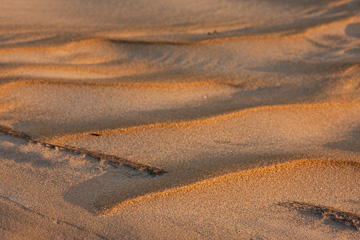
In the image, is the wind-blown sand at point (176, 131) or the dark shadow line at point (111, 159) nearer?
the wind-blown sand at point (176, 131)

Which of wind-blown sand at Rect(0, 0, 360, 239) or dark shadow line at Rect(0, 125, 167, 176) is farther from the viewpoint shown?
dark shadow line at Rect(0, 125, 167, 176)

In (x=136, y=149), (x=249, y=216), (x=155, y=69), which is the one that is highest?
(x=155, y=69)

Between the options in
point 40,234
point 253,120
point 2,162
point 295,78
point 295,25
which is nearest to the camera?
point 40,234

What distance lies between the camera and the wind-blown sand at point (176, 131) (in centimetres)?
133

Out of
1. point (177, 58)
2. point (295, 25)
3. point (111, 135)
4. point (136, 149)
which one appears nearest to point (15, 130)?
point (111, 135)

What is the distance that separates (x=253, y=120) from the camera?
1975mm

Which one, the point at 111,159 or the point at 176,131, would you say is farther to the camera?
the point at 176,131

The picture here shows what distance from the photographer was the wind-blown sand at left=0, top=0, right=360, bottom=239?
1.33 metres

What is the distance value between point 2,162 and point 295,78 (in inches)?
64.9

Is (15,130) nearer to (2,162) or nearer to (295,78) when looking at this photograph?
(2,162)

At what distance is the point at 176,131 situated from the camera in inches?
72.5

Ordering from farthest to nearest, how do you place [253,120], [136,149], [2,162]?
[253,120] → [136,149] → [2,162]

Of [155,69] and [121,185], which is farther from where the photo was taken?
[155,69]

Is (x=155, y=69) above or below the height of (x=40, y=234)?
above
